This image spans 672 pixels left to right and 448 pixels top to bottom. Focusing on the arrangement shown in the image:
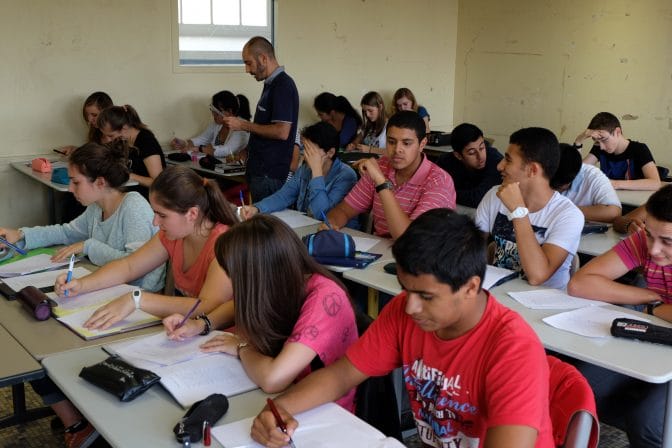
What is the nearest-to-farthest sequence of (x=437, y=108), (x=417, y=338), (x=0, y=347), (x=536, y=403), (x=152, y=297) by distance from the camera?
1. (x=536, y=403)
2. (x=417, y=338)
3. (x=0, y=347)
4. (x=152, y=297)
5. (x=437, y=108)

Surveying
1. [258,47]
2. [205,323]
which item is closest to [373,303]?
[205,323]

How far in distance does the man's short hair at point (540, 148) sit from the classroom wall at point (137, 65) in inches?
158

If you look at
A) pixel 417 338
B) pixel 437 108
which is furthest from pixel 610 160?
pixel 417 338

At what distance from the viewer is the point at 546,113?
284 inches

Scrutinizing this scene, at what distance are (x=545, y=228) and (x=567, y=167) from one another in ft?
3.68

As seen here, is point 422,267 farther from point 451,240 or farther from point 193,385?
point 193,385

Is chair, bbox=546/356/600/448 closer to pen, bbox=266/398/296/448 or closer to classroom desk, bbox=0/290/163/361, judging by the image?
pen, bbox=266/398/296/448

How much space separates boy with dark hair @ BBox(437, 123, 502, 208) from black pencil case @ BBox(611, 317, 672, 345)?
2189 millimetres

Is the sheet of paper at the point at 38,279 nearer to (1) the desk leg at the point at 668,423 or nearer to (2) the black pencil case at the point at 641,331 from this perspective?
(2) the black pencil case at the point at 641,331

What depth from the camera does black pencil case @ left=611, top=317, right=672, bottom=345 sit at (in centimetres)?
217

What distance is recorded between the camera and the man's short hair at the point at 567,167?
3.92 m

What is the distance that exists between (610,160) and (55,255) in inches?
143

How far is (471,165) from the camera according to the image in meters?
4.64

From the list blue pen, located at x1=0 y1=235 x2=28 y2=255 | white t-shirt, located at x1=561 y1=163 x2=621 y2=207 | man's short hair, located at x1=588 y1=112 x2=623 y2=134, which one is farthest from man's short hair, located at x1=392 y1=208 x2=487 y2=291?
man's short hair, located at x1=588 y1=112 x2=623 y2=134
